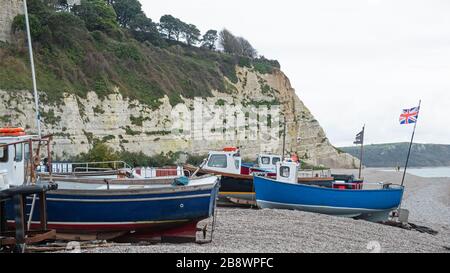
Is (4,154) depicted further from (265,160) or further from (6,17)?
(6,17)

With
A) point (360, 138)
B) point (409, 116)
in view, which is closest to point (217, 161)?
point (360, 138)

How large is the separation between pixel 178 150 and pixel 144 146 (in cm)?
400

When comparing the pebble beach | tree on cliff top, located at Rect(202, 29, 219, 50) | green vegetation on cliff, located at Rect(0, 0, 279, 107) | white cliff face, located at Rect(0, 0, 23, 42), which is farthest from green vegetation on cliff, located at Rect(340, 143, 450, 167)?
the pebble beach

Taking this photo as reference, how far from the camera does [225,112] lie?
2223 inches

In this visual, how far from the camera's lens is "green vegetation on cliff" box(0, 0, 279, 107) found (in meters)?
40.4

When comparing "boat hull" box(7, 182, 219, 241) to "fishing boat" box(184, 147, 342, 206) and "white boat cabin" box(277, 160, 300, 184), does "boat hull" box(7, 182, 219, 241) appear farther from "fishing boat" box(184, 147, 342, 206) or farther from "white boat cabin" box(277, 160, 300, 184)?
"white boat cabin" box(277, 160, 300, 184)

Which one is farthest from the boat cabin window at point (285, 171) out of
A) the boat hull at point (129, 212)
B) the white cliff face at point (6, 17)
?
the white cliff face at point (6, 17)

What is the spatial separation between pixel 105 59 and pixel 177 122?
341 inches

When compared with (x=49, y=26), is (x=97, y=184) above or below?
below

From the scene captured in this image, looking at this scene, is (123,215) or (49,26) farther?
(49,26)

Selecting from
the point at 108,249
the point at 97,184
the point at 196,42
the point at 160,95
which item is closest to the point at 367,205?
the point at 97,184

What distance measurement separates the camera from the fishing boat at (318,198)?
2092cm

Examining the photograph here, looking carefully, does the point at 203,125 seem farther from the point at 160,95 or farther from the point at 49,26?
the point at 49,26

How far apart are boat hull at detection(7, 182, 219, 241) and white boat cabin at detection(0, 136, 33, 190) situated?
24.2 inches
